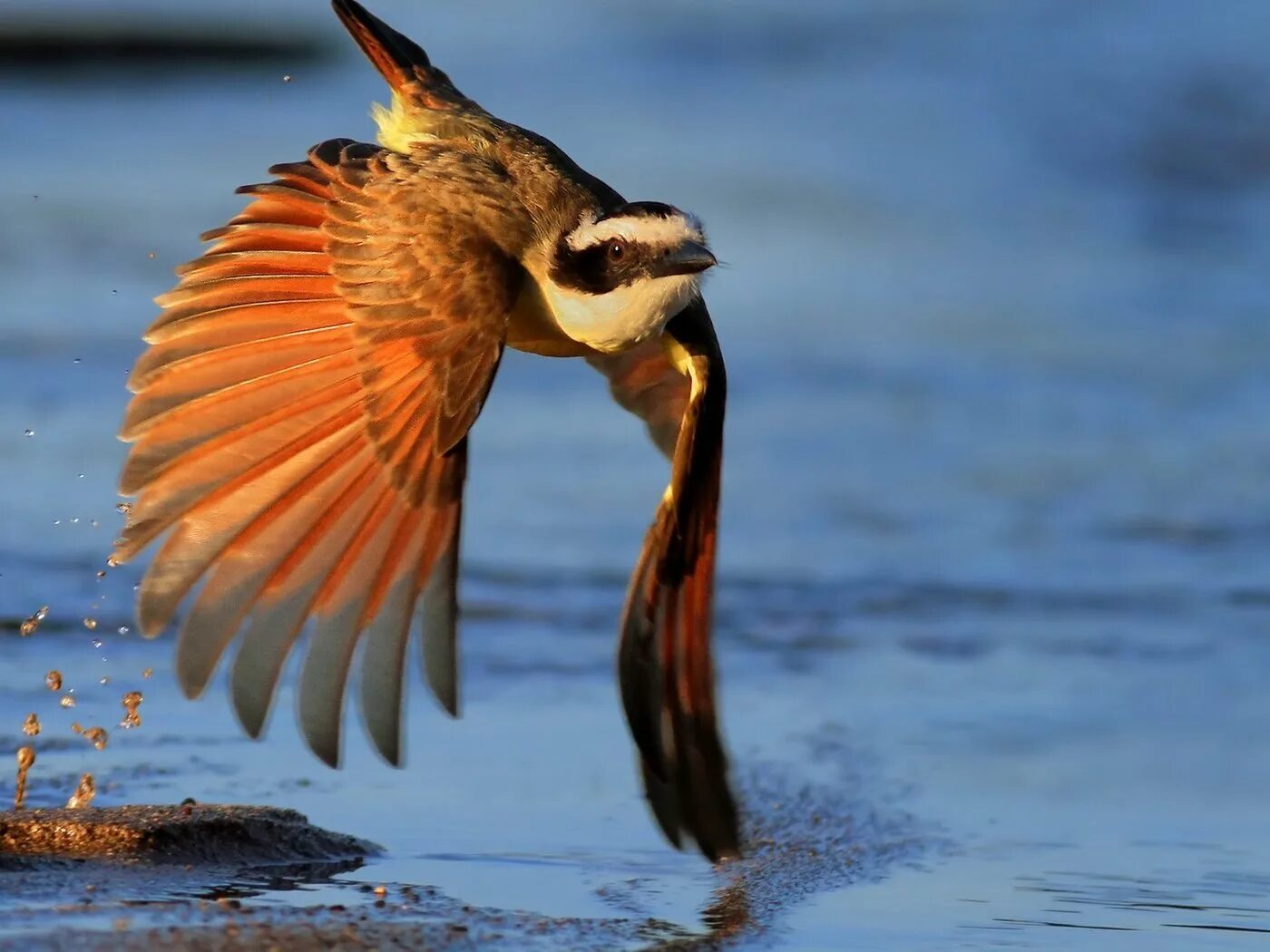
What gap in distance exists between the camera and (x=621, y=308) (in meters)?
6.02

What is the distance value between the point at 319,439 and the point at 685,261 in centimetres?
109

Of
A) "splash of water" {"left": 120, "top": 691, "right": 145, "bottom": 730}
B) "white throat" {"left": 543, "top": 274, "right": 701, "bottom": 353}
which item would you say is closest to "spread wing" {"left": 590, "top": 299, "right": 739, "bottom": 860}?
"white throat" {"left": 543, "top": 274, "right": 701, "bottom": 353}

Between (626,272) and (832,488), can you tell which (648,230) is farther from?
(832,488)

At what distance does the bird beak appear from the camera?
5.85 m

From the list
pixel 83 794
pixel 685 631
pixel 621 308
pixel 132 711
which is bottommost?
pixel 83 794

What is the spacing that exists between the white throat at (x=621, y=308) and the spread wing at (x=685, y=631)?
33 centimetres

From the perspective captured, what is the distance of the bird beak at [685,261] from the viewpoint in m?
5.85

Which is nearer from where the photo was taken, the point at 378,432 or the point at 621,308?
the point at 378,432

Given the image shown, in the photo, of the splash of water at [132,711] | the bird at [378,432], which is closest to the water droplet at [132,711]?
the splash of water at [132,711]

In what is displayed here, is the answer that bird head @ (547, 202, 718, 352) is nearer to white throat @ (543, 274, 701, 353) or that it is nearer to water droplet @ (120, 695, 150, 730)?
white throat @ (543, 274, 701, 353)

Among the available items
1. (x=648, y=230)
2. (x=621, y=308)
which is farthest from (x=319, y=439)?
(x=648, y=230)

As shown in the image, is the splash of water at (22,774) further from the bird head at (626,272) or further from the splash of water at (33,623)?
the bird head at (626,272)

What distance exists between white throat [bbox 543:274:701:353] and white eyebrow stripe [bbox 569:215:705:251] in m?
0.11

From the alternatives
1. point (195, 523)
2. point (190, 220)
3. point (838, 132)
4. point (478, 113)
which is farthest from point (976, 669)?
point (838, 132)
